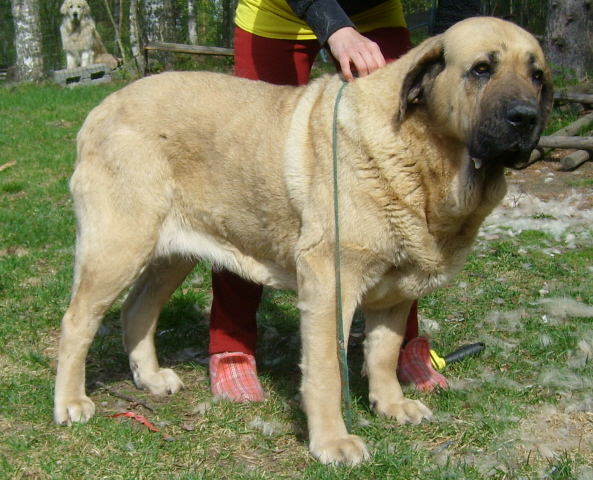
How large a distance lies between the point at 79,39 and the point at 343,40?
599 inches

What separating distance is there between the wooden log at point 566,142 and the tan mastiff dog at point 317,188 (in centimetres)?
485

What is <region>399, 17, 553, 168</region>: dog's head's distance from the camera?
7.44ft

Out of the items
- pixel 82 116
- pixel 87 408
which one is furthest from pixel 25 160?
pixel 87 408

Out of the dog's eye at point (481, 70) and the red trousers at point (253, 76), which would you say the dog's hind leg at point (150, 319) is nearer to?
the red trousers at point (253, 76)

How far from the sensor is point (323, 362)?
103 inches

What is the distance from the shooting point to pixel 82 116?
10344 mm

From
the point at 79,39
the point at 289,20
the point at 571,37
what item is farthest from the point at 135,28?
the point at 289,20

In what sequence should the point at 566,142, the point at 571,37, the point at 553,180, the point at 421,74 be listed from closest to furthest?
the point at 421,74 → the point at 553,180 → the point at 566,142 → the point at 571,37

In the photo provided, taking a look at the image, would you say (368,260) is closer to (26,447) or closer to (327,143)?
(327,143)

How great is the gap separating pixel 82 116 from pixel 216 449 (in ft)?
27.9

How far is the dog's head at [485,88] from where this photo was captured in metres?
2.27

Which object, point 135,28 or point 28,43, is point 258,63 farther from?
point 28,43

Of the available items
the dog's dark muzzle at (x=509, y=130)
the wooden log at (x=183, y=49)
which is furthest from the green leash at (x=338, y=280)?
the wooden log at (x=183, y=49)

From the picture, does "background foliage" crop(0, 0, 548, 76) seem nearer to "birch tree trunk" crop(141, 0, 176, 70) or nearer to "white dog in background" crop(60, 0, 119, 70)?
"white dog in background" crop(60, 0, 119, 70)
